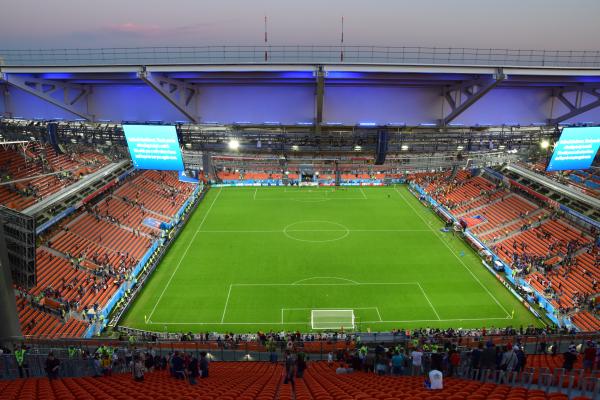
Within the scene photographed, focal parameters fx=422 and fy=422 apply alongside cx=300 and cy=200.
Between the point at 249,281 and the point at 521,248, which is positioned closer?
the point at 249,281

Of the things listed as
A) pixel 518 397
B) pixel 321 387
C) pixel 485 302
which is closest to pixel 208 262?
pixel 485 302

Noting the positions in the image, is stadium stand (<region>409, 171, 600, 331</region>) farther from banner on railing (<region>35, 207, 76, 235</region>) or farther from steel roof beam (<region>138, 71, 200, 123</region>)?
banner on railing (<region>35, 207, 76, 235</region>)

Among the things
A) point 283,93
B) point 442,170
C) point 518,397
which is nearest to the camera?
point 518,397

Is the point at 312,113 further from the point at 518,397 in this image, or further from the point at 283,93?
the point at 518,397

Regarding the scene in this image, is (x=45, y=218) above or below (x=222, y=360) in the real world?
above

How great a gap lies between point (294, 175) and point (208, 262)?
93.4 feet

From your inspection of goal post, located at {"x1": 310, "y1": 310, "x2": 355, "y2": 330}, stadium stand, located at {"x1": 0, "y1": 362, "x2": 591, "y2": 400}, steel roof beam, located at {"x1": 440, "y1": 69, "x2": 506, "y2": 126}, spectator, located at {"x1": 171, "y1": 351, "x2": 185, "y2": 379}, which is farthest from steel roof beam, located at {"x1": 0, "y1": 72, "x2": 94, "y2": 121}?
goal post, located at {"x1": 310, "y1": 310, "x2": 355, "y2": 330}

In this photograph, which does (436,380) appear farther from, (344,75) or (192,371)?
(344,75)

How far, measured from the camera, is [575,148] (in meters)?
15.9

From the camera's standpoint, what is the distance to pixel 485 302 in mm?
24422

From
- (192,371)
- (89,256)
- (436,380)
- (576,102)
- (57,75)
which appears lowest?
(89,256)

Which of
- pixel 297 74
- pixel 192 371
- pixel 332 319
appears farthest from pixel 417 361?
pixel 332 319

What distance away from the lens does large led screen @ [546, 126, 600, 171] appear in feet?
50.2

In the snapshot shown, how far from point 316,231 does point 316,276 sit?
29.5 ft
